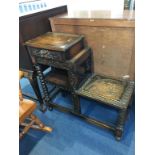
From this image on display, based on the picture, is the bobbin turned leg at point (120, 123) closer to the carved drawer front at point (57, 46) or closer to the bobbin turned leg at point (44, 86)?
the carved drawer front at point (57, 46)

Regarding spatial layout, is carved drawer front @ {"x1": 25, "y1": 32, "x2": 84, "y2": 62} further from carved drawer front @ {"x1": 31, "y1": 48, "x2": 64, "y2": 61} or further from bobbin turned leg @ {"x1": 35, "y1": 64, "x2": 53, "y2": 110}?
bobbin turned leg @ {"x1": 35, "y1": 64, "x2": 53, "y2": 110}

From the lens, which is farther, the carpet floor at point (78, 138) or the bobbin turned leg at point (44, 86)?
the bobbin turned leg at point (44, 86)

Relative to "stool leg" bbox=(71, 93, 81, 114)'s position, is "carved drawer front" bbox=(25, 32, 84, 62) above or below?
above

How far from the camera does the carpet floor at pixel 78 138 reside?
127 cm

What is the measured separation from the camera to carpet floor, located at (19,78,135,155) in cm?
127

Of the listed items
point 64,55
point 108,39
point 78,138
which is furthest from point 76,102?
point 108,39

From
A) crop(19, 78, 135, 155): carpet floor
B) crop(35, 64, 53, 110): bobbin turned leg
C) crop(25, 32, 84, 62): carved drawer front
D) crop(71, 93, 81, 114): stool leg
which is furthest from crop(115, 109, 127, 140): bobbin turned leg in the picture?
crop(35, 64, 53, 110): bobbin turned leg

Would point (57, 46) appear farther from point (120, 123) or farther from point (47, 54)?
point (120, 123)

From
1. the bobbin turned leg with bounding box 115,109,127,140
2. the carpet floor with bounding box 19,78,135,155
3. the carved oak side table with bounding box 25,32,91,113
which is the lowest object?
the carpet floor with bounding box 19,78,135,155

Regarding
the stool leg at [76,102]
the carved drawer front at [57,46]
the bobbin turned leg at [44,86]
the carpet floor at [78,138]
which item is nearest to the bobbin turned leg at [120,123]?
the carpet floor at [78,138]
